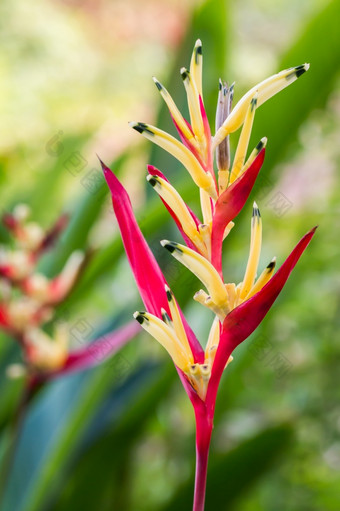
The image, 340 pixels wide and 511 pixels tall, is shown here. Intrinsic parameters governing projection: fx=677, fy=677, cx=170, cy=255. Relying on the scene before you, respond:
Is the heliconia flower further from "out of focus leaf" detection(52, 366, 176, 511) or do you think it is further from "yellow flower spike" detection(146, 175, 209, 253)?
"out of focus leaf" detection(52, 366, 176, 511)

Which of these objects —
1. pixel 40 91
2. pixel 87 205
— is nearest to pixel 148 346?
pixel 87 205

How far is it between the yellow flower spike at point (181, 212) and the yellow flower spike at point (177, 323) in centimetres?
2

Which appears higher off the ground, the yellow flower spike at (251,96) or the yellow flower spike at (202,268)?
the yellow flower spike at (251,96)

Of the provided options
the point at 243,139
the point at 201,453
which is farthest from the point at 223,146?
the point at 201,453

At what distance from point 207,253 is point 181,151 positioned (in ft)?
0.13

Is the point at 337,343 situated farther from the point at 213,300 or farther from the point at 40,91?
the point at 40,91

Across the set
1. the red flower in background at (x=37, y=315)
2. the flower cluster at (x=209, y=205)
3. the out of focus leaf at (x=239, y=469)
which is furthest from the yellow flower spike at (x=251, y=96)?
the out of focus leaf at (x=239, y=469)

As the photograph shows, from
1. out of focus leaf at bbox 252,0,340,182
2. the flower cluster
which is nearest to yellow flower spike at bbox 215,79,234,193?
the flower cluster

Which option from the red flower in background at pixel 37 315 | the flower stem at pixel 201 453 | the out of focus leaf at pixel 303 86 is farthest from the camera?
the out of focus leaf at pixel 303 86

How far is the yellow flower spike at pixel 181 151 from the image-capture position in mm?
255

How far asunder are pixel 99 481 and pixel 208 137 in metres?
0.78

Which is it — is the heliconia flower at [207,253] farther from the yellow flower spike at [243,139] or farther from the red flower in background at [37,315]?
the red flower in background at [37,315]

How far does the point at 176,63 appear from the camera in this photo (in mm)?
1152

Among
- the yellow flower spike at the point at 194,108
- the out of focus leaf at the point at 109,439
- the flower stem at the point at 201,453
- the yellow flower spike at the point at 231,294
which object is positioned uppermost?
the yellow flower spike at the point at 194,108
